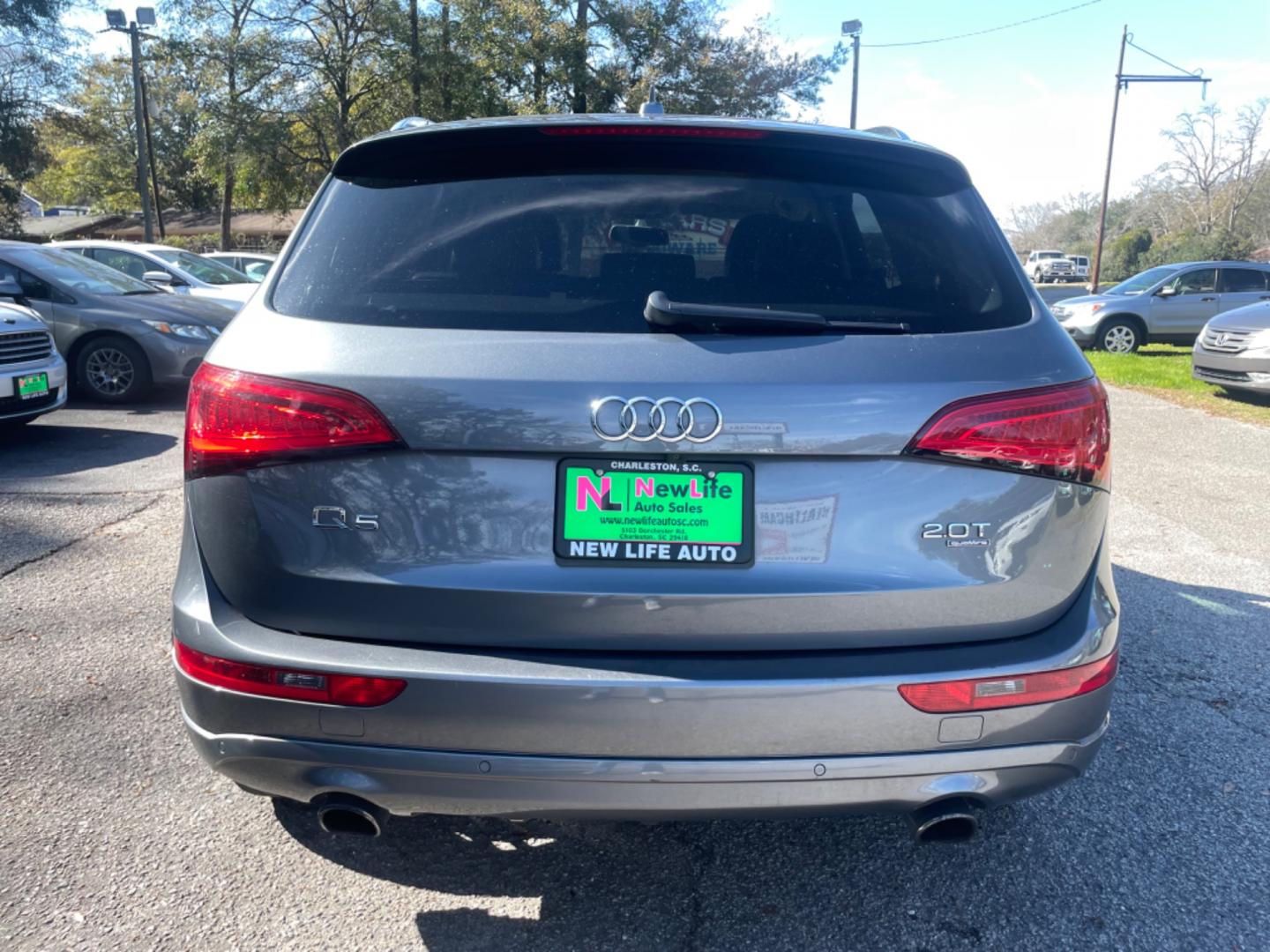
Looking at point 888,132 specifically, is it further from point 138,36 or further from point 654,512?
point 138,36

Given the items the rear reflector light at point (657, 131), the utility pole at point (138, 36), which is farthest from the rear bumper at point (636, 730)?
the utility pole at point (138, 36)

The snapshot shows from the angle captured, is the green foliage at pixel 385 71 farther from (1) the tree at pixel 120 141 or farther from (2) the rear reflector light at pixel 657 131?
(2) the rear reflector light at pixel 657 131

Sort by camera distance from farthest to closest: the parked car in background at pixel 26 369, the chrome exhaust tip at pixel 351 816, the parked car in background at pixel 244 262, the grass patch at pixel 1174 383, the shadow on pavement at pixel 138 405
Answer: the parked car in background at pixel 244 262 → the grass patch at pixel 1174 383 → the shadow on pavement at pixel 138 405 → the parked car in background at pixel 26 369 → the chrome exhaust tip at pixel 351 816

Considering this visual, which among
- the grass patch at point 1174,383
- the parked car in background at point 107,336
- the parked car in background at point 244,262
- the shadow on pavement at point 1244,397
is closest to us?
the parked car in background at point 107,336

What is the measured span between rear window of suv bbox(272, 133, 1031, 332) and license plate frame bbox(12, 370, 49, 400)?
6599 millimetres

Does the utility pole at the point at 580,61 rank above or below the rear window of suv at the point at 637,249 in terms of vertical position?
above

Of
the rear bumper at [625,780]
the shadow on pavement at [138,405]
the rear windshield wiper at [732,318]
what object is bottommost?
the shadow on pavement at [138,405]

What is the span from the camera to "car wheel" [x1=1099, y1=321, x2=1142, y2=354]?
17.1 meters

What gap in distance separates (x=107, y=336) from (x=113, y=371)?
0.36 meters

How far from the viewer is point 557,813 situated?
200 cm

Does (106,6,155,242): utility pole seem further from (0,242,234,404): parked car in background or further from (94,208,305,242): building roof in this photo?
(94,208,305,242): building roof

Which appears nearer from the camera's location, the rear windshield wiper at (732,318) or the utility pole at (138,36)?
the rear windshield wiper at (732,318)

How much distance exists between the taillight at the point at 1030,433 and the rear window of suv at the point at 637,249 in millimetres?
197

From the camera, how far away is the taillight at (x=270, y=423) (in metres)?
1.96
